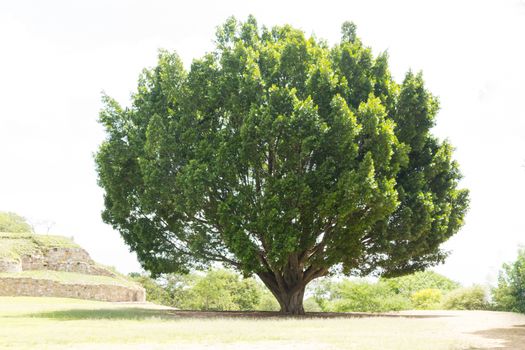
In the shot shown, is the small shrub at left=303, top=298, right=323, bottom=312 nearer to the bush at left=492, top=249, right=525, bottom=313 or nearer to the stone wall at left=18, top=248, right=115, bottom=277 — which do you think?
the stone wall at left=18, top=248, right=115, bottom=277

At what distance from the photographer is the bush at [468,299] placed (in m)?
31.5

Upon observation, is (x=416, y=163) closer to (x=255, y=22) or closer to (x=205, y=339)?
(x=255, y=22)

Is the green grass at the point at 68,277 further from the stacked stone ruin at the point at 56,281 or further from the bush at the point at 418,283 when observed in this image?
the bush at the point at 418,283

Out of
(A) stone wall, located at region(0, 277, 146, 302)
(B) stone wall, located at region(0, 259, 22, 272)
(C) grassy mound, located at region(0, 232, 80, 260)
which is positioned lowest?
(A) stone wall, located at region(0, 277, 146, 302)

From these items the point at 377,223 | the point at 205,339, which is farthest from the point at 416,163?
the point at 205,339

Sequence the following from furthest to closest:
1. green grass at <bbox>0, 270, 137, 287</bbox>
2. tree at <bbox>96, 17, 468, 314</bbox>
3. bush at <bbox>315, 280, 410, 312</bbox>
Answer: green grass at <bbox>0, 270, 137, 287</bbox> → bush at <bbox>315, 280, 410, 312</bbox> → tree at <bbox>96, 17, 468, 314</bbox>

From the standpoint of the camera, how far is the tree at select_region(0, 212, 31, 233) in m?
71.7

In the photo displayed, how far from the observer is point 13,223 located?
7519 cm

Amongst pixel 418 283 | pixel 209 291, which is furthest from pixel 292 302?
pixel 418 283

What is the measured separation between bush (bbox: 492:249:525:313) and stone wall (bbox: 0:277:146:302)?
96.4 feet

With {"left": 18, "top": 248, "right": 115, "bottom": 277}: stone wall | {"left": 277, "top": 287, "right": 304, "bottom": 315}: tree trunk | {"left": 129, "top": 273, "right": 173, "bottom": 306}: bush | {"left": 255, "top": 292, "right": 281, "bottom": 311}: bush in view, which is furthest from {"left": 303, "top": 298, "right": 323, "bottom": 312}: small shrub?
{"left": 277, "top": 287, "right": 304, "bottom": 315}: tree trunk

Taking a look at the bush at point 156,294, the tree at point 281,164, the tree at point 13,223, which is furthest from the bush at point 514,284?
the tree at point 13,223

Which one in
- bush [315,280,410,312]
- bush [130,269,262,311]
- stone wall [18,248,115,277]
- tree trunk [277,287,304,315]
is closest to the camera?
tree trunk [277,287,304,315]

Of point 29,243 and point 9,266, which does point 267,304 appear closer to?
point 29,243
